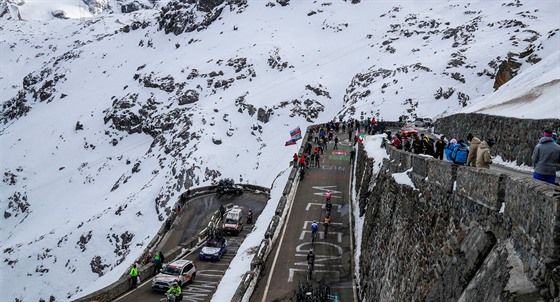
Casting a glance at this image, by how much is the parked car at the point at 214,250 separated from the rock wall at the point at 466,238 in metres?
15.7

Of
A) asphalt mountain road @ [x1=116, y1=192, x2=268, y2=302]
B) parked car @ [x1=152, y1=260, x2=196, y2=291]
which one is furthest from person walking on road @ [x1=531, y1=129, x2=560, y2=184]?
parked car @ [x1=152, y1=260, x2=196, y2=291]

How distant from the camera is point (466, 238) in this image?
8.55 meters

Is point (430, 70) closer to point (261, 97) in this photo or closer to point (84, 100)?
point (261, 97)

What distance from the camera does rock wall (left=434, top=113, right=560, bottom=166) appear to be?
1861 centimetres

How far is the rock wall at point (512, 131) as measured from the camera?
61.1 ft

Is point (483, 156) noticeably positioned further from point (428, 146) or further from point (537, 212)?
point (428, 146)

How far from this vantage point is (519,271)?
232 inches

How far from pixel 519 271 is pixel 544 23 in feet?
253

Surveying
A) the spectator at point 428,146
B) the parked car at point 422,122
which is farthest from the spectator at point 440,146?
the parked car at point 422,122

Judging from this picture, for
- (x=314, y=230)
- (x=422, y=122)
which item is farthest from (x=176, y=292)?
(x=422, y=122)

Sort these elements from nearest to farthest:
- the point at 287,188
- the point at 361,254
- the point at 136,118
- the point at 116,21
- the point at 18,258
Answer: the point at 361,254, the point at 287,188, the point at 18,258, the point at 136,118, the point at 116,21

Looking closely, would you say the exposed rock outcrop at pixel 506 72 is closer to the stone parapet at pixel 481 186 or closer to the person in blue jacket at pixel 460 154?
the person in blue jacket at pixel 460 154

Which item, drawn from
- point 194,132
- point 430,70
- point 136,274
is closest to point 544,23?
point 430,70

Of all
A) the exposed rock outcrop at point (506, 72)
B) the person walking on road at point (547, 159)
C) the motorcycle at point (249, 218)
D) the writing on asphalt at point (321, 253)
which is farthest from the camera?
the exposed rock outcrop at point (506, 72)
